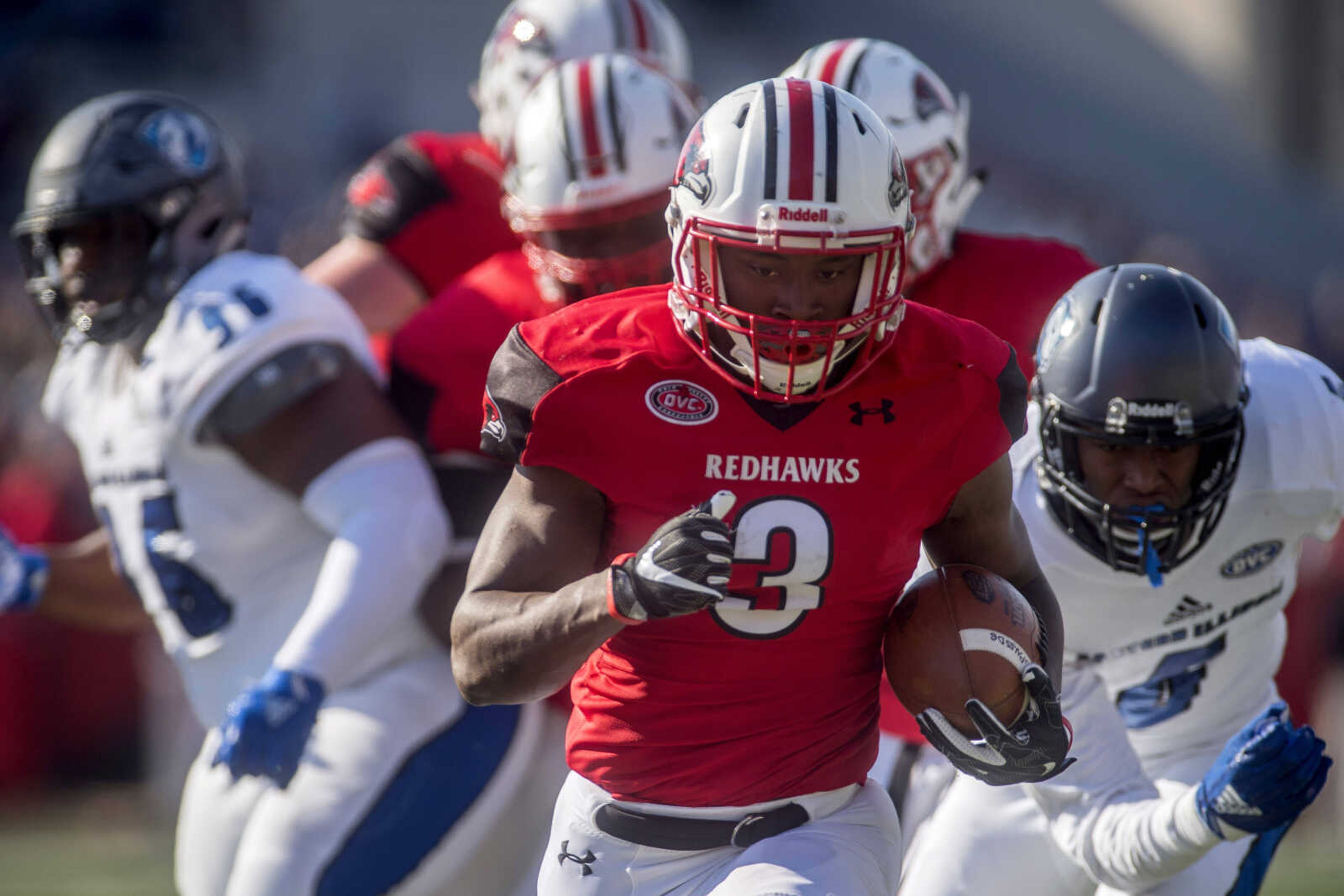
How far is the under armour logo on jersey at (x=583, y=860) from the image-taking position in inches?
105

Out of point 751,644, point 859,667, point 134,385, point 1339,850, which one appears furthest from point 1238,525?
point 1339,850

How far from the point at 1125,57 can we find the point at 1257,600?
39.1 ft

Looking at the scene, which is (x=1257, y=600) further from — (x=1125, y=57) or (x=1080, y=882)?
(x=1125, y=57)

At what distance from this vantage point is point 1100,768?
3.38m

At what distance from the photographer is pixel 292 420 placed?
3.67 meters

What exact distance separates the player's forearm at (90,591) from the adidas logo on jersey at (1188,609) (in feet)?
8.16

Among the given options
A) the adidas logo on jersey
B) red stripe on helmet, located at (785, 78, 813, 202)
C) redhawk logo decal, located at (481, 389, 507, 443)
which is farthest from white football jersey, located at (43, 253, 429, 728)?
the adidas logo on jersey

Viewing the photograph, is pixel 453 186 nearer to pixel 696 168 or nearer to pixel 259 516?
pixel 259 516

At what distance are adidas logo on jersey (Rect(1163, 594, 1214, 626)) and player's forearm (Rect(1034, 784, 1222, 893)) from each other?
0.35 meters

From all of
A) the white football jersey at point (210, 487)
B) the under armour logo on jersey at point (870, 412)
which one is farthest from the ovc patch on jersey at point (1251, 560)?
the white football jersey at point (210, 487)

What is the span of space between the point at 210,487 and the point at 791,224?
1723 mm

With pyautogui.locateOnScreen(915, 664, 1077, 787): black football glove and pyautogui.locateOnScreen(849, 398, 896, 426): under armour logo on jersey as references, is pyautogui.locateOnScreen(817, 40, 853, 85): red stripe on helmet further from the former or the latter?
pyautogui.locateOnScreen(915, 664, 1077, 787): black football glove

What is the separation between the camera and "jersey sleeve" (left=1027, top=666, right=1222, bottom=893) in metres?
3.15

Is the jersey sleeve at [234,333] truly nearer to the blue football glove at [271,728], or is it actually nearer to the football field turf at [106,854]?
the blue football glove at [271,728]
